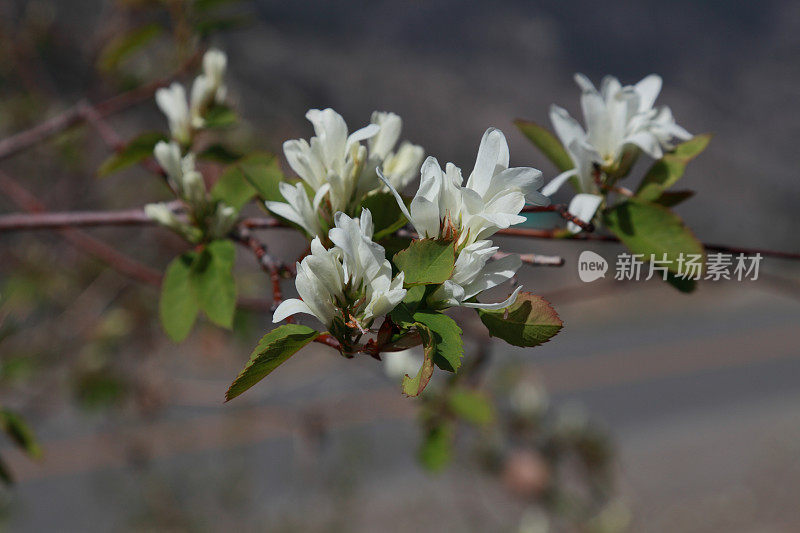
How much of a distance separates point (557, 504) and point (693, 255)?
178 centimetres

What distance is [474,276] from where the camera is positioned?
1.50 ft

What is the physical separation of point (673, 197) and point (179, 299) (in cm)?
59

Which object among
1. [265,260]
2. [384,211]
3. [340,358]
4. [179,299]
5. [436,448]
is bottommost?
[340,358]

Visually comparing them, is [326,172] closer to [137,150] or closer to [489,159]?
Answer: [489,159]

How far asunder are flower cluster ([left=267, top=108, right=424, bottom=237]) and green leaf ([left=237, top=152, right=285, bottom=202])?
49 mm

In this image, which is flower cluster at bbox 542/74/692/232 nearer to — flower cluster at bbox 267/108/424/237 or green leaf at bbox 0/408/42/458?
flower cluster at bbox 267/108/424/237

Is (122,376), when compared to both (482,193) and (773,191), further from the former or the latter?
(773,191)

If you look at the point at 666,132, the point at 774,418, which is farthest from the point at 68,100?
the point at 774,418

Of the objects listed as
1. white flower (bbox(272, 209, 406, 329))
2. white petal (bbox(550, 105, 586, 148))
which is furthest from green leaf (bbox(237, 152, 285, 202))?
white petal (bbox(550, 105, 586, 148))

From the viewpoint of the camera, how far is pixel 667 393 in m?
5.88

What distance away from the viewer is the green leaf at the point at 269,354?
0.42 metres

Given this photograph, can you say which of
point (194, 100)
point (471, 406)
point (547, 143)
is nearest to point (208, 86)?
point (194, 100)

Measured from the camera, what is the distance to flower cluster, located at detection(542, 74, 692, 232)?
64cm

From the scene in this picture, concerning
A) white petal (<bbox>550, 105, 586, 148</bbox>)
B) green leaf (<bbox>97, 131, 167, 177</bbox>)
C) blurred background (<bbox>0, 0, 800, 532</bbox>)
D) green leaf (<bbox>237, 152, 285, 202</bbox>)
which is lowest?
blurred background (<bbox>0, 0, 800, 532</bbox>)
